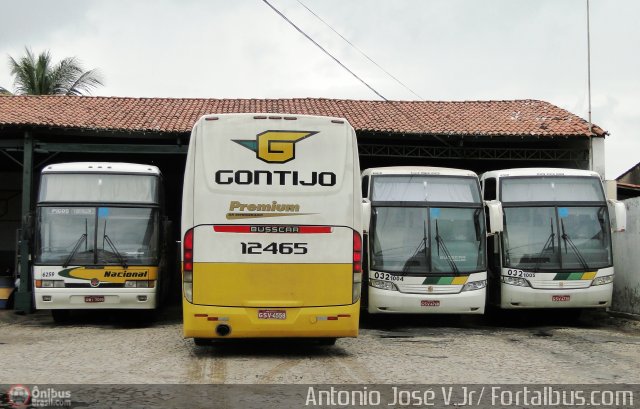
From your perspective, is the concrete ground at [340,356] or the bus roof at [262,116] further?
the bus roof at [262,116]

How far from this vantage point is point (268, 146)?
32.9 feet

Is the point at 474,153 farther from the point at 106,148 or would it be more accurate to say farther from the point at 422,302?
the point at 106,148

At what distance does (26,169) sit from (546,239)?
12040 millimetres

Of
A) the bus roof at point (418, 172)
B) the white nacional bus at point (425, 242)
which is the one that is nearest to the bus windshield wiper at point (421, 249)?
the white nacional bus at point (425, 242)

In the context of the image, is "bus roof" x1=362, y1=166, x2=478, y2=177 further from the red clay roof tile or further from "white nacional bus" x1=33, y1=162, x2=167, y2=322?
the red clay roof tile

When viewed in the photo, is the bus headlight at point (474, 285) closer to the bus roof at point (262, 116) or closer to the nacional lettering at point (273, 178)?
the nacional lettering at point (273, 178)

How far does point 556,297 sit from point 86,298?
871cm

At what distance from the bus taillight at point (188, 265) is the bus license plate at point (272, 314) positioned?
91 centimetres

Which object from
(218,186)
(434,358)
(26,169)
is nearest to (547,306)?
(434,358)

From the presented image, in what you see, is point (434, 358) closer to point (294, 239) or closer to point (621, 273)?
point (294, 239)

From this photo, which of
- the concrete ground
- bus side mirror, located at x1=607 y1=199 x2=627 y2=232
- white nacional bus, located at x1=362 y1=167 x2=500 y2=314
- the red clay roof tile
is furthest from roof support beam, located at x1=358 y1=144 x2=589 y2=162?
the concrete ground

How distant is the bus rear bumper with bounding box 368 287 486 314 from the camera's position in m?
13.7

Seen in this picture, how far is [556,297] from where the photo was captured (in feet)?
47.4

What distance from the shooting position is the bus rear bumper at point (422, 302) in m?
13.7
